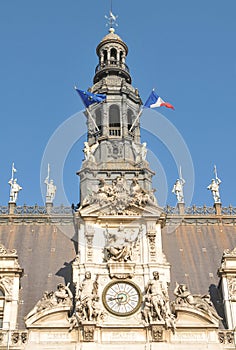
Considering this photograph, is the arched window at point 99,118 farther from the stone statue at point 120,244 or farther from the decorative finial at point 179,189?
the stone statue at point 120,244

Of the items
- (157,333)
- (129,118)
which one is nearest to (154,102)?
(129,118)

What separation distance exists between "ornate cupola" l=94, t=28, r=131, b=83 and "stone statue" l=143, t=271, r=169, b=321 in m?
23.2

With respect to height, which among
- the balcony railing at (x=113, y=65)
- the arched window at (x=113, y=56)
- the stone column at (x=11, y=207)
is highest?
the arched window at (x=113, y=56)

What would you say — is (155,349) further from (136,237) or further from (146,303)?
(136,237)

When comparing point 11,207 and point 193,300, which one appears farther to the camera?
point 11,207

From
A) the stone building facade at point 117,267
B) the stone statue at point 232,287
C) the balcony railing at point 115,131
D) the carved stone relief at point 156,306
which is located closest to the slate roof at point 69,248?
the stone building facade at point 117,267

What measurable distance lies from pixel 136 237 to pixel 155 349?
24.2 ft

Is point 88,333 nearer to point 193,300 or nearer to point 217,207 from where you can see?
point 193,300

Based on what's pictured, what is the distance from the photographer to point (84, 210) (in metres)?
42.2

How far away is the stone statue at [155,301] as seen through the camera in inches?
1496

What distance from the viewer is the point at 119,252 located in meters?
40.6

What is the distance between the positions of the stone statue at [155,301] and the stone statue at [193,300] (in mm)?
908

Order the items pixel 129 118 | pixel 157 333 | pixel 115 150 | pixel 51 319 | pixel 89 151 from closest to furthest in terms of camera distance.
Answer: pixel 157 333 → pixel 51 319 → pixel 115 150 → pixel 89 151 → pixel 129 118

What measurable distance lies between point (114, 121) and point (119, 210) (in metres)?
13.7
